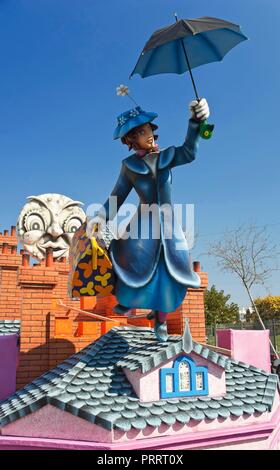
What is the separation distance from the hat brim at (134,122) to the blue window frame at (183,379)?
2429 millimetres

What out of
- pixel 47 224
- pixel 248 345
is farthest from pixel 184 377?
pixel 47 224

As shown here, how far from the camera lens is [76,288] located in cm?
439

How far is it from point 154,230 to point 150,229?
5 centimetres

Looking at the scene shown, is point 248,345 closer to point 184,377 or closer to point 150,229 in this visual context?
point 184,377

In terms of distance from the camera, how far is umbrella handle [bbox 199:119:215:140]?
4051mm

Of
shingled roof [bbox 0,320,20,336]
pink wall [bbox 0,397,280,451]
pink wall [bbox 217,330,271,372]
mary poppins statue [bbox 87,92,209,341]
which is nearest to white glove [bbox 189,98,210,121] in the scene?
mary poppins statue [bbox 87,92,209,341]

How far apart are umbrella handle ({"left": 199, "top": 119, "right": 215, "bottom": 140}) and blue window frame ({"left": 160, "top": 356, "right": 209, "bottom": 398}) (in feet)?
7.34

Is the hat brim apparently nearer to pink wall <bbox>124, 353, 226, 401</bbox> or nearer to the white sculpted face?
pink wall <bbox>124, 353, 226, 401</bbox>

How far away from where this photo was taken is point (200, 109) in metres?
4.04

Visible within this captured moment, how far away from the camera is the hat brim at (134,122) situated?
171 inches

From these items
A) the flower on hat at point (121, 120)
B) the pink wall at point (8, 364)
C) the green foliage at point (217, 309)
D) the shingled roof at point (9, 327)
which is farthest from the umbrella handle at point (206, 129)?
the green foliage at point (217, 309)

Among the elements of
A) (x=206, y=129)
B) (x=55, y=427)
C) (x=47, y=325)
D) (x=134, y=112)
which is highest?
(x=134, y=112)

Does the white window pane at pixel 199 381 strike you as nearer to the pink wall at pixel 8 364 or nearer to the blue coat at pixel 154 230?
the blue coat at pixel 154 230
